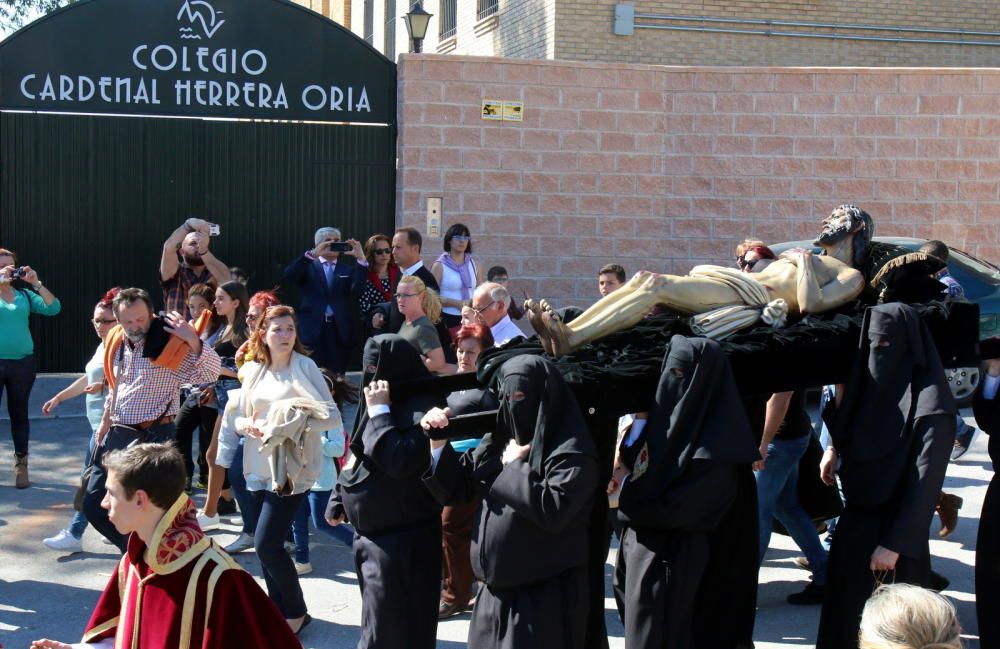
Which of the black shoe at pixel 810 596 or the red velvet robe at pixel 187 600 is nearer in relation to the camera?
the red velvet robe at pixel 187 600

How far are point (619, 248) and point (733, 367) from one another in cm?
817

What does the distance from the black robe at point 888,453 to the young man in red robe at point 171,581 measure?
104 inches

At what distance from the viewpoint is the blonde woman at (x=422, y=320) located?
300 inches

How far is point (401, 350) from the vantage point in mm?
5230

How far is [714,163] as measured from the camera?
13.2m

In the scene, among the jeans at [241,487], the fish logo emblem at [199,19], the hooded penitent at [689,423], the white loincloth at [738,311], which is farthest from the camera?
the fish logo emblem at [199,19]

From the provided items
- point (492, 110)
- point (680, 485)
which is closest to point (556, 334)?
point (680, 485)

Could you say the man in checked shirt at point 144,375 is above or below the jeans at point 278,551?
above

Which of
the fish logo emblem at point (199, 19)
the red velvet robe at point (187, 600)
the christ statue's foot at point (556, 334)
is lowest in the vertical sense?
the red velvet robe at point (187, 600)

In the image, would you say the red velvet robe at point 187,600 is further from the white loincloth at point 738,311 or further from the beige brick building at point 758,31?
the beige brick building at point 758,31

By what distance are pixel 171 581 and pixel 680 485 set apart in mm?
2123

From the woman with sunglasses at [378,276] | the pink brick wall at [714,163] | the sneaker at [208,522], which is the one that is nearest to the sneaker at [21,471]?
the sneaker at [208,522]

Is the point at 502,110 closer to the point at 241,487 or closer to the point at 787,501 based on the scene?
the point at 241,487

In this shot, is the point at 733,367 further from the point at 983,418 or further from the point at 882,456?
the point at 983,418
